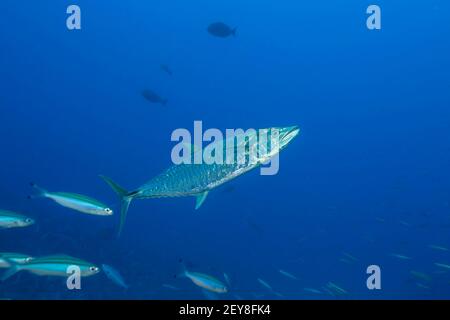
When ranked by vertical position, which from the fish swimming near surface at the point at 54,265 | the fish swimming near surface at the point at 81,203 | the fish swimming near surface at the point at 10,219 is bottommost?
the fish swimming near surface at the point at 54,265

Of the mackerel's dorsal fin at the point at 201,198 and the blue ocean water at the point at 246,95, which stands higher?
the blue ocean water at the point at 246,95

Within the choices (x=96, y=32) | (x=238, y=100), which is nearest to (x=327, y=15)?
(x=238, y=100)

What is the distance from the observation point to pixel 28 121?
128875 millimetres

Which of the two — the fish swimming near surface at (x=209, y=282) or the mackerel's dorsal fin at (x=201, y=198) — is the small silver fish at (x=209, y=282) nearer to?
the fish swimming near surface at (x=209, y=282)

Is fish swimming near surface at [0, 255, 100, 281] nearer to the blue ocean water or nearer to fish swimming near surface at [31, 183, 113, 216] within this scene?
fish swimming near surface at [31, 183, 113, 216]

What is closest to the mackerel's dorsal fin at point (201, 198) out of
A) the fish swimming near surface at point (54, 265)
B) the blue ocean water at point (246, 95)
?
the fish swimming near surface at point (54, 265)

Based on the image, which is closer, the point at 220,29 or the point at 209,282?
the point at 209,282

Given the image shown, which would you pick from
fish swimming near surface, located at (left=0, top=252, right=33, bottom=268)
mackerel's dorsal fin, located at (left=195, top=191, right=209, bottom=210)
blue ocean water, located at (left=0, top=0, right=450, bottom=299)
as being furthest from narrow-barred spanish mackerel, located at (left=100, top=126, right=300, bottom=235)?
blue ocean water, located at (left=0, top=0, right=450, bottom=299)

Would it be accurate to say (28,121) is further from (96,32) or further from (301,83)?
(301,83)

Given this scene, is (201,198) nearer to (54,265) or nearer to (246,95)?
(54,265)

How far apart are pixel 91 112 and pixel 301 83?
264ft

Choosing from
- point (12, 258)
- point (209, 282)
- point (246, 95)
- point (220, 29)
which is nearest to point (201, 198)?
point (209, 282)

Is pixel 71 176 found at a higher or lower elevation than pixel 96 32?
lower

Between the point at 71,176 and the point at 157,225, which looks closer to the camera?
the point at 157,225
